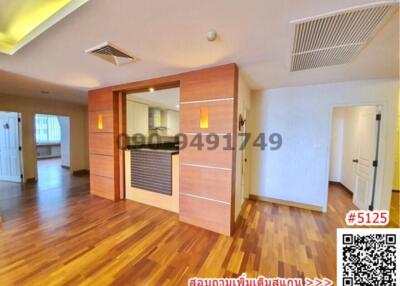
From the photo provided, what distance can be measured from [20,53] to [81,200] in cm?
277

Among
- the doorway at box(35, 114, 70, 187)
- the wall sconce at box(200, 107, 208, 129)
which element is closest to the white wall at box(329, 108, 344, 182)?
the wall sconce at box(200, 107, 208, 129)

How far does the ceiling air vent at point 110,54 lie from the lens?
1.96m

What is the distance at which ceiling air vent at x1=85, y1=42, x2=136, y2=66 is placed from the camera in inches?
77.1

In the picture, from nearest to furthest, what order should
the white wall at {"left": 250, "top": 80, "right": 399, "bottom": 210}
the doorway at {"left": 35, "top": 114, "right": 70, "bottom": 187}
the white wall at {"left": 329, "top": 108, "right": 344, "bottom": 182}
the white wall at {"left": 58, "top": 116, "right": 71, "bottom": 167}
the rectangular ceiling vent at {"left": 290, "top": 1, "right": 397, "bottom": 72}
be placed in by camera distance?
the rectangular ceiling vent at {"left": 290, "top": 1, "right": 397, "bottom": 72}
the white wall at {"left": 250, "top": 80, "right": 399, "bottom": 210}
the white wall at {"left": 329, "top": 108, "right": 344, "bottom": 182}
the white wall at {"left": 58, "top": 116, "right": 71, "bottom": 167}
the doorway at {"left": 35, "top": 114, "right": 70, "bottom": 187}

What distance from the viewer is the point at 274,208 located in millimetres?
3428

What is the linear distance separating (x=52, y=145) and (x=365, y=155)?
1228cm

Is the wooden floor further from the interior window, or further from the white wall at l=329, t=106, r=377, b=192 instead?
the interior window

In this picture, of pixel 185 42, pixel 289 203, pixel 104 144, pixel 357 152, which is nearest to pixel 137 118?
pixel 104 144

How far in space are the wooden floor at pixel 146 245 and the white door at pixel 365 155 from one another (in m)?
0.43

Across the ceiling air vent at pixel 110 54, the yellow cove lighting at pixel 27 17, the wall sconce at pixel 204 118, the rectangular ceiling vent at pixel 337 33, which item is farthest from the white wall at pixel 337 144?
the yellow cove lighting at pixel 27 17

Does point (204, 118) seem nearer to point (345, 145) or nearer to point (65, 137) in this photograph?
point (345, 145)

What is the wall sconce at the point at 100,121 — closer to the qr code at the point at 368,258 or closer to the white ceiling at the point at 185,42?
the white ceiling at the point at 185,42

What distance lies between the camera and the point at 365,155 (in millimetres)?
3311

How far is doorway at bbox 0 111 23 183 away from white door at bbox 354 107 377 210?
27.2 ft
